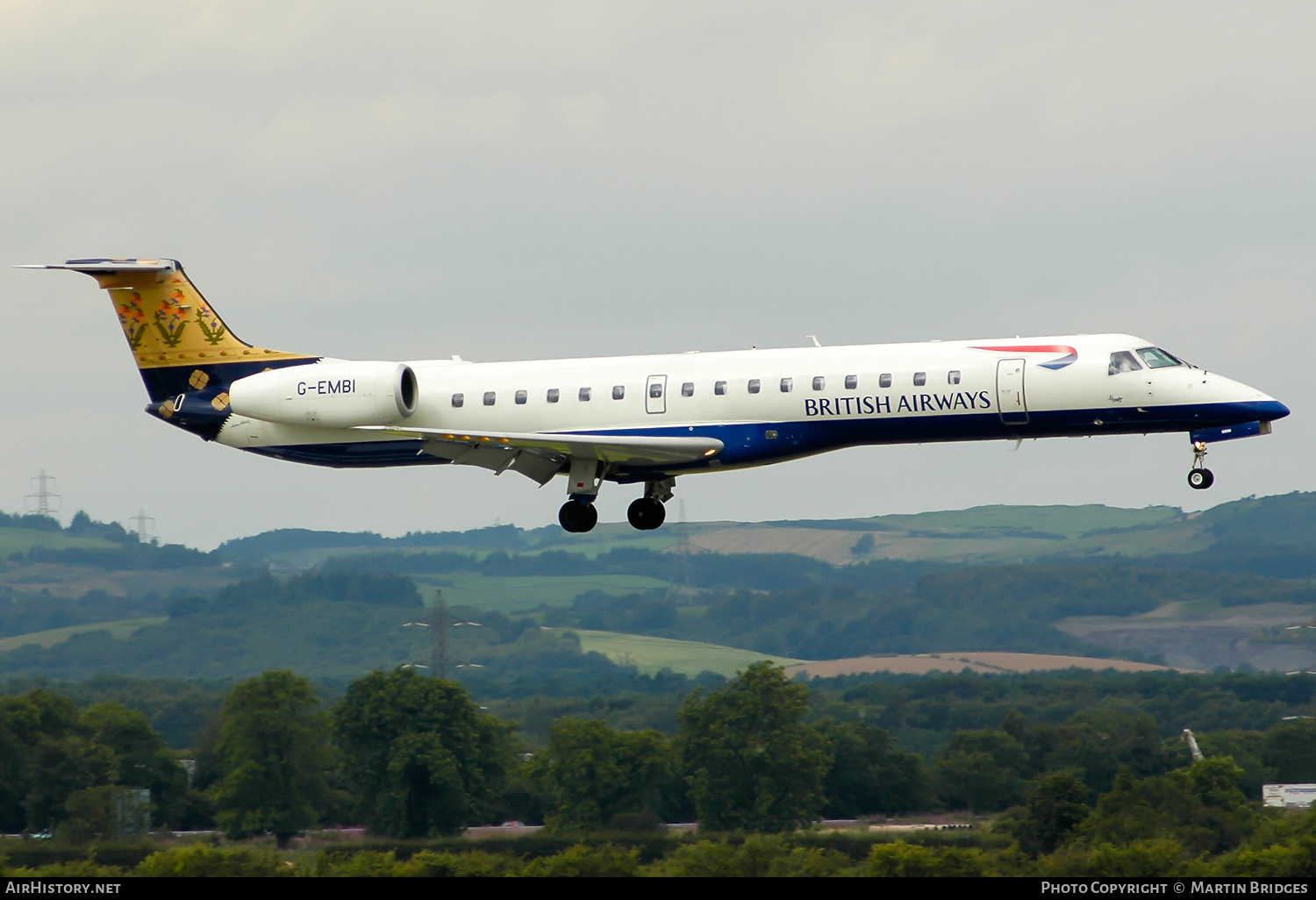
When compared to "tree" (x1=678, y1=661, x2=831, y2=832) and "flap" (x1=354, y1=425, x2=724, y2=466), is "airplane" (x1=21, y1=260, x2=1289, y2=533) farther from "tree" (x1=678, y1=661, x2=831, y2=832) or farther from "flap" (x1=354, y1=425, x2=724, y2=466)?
"tree" (x1=678, y1=661, x2=831, y2=832)

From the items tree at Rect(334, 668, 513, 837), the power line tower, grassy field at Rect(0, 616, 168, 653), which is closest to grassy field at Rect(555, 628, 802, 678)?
the power line tower

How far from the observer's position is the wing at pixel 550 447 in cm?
3606

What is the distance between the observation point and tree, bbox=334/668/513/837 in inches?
→ 3027

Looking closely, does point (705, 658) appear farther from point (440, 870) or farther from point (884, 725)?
point (440, 870)

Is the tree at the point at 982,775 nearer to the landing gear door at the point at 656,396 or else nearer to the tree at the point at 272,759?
the tree at the point at 272,759

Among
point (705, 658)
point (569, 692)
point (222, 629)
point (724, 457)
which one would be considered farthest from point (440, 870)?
point (222, 629)

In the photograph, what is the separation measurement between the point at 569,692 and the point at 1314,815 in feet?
312

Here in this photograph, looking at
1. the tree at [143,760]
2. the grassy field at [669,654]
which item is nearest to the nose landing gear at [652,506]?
the tree at [143,760]

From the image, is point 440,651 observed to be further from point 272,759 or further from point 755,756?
point 755,756

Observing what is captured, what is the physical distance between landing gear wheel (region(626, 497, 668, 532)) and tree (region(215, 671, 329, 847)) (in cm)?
4026

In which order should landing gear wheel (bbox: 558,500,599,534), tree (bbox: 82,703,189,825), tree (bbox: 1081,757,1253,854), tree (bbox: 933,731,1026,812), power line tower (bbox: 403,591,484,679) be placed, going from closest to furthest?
landing gear wheel (bbox: 558,500,599,534) < tree (bbox: 1081,757,1253,854) < tree (bbox: 82,703,189,825) < tree (bbox: 933,731,1026,812) < power line tower (bbox: 403,591,484,679)

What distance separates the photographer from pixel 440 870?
58.8 m

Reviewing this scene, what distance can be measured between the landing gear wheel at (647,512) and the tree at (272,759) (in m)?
40.3

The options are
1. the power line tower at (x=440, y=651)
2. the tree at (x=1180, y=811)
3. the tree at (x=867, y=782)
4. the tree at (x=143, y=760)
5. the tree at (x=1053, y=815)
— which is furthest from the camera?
the power line tower at (x=440, y=651)
